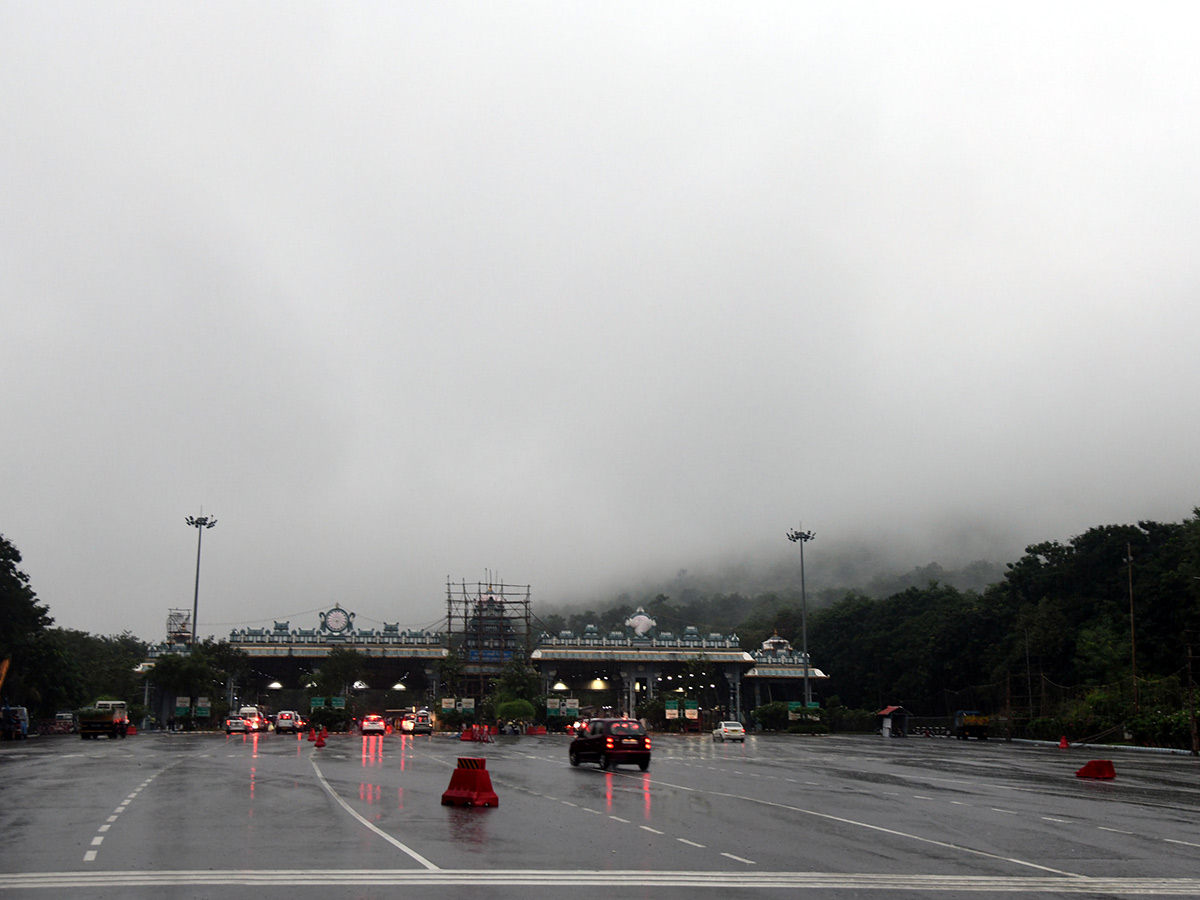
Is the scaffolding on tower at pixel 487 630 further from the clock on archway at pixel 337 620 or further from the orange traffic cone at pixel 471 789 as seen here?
the orange traffic cone at pixel 471 789

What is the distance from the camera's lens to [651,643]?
359 feet

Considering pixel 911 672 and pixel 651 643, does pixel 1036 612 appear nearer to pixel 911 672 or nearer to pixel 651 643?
pixel 911 672

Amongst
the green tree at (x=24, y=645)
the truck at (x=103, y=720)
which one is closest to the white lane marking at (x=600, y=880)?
the truck at (x=103, y=720)

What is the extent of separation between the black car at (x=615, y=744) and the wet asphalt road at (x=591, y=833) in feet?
4.16

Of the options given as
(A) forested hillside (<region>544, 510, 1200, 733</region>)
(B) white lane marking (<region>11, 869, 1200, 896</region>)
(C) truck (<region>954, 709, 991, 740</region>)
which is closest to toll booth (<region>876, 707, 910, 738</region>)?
(C) truck (<region>954, 709, 991, 740</region>)

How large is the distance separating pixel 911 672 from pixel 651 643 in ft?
89.2

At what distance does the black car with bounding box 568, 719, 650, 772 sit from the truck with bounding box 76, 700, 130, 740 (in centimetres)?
3783

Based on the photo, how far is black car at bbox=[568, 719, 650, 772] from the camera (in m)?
34.7

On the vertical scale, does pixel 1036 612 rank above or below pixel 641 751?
above

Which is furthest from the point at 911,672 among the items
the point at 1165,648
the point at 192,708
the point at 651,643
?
the point at 192,708

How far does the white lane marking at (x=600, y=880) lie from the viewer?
12.6 m

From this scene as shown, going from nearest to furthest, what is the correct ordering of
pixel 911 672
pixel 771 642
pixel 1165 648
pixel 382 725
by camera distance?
1. pixel 382 725
2. pixel 1165 648
3. pixel 911 672
4. pixel 771 642

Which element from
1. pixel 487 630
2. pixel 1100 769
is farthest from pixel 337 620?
pixel 1100 769

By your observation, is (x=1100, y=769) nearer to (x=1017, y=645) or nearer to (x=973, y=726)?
(x=973, y=726)
